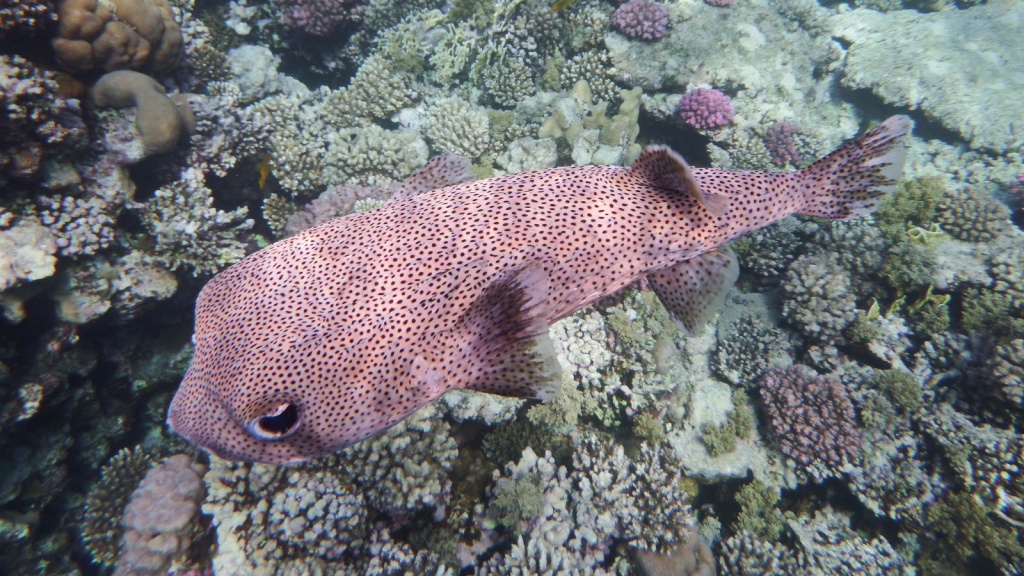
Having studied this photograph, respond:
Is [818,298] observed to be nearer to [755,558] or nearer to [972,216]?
[972,216]

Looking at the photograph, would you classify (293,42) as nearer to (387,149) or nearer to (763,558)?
(387,149)

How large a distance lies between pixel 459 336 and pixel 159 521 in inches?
186

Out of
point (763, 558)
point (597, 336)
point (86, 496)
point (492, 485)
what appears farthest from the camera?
point (86, 496)

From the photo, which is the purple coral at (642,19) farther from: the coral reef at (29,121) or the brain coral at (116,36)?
the coral reef at (29,121)

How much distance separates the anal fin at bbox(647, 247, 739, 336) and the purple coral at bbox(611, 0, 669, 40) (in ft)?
25.9

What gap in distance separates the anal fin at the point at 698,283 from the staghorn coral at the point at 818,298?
12.4 ft

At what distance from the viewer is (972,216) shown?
6.30 m

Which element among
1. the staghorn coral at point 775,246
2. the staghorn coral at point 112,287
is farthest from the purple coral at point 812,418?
the staghorn coral at point 112,287

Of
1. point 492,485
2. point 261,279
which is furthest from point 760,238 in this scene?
point 261,279

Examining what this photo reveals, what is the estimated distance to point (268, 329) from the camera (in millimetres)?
2418

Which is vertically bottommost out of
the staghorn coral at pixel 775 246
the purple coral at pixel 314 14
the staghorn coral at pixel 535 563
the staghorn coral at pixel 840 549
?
the staghorn coral at pixel 840 549

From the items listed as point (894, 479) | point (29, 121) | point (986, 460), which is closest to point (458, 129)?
point (29, 121)

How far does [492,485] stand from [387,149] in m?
5.66

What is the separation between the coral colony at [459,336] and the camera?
250 cm
